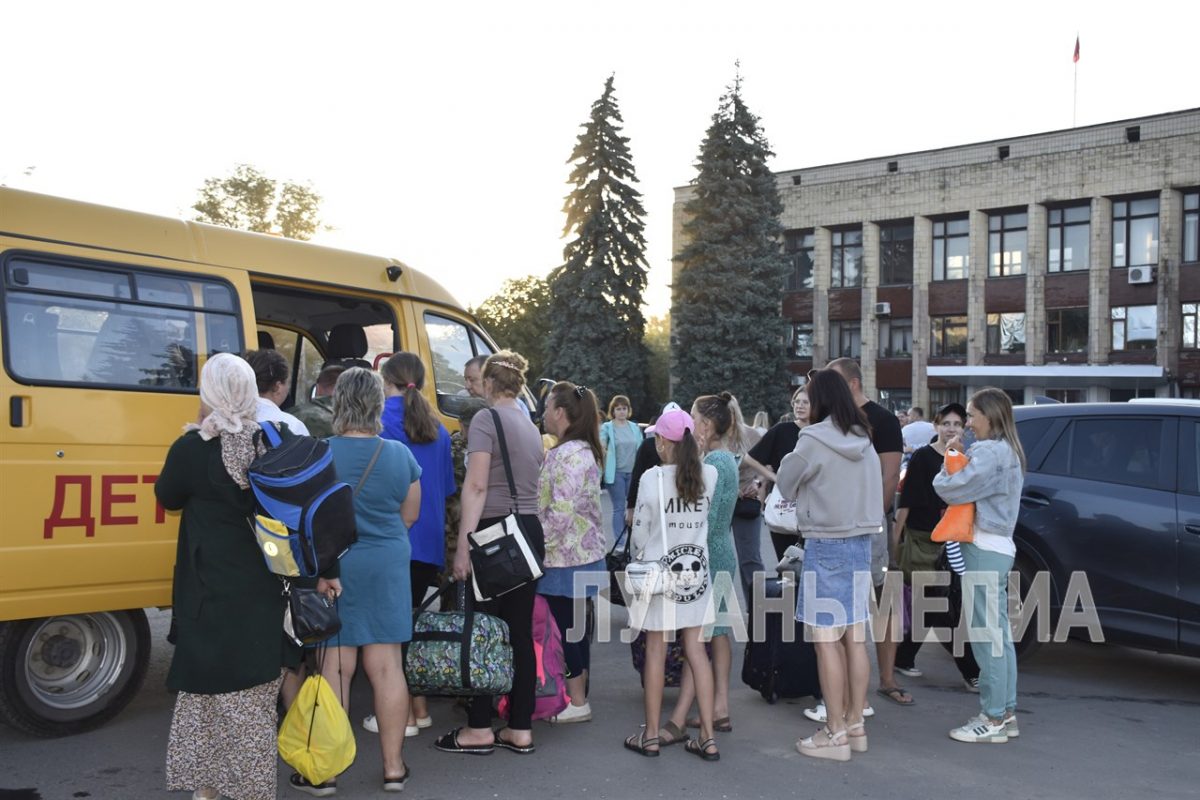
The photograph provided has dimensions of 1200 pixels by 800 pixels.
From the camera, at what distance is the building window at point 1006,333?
133 feet

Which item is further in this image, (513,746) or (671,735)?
(671,735)

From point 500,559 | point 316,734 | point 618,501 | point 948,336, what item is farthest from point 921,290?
point 316,734

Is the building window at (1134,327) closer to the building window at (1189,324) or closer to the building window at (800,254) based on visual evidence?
the building window at (1189,324)

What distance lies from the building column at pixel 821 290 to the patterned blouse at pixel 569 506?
40.2m

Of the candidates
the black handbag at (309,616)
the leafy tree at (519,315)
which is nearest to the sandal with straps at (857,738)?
the black handbag at (309,616)

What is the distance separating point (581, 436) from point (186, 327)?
2.41 m

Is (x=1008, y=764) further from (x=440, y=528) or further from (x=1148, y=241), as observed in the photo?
(x=1148, y=241)

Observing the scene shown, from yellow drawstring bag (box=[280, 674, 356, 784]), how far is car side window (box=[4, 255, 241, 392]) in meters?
2.26

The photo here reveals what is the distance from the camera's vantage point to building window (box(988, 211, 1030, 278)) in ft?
133

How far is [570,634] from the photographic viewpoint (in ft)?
20.2

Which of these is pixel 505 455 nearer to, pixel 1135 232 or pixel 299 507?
pixel 299 507

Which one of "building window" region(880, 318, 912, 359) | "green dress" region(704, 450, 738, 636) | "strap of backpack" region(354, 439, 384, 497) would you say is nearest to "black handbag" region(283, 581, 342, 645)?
"strap of backpack" region(354, 439, 384, 497)

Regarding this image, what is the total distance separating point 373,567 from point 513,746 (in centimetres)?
140

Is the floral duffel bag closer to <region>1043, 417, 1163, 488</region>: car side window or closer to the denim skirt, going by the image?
the denim skirt
